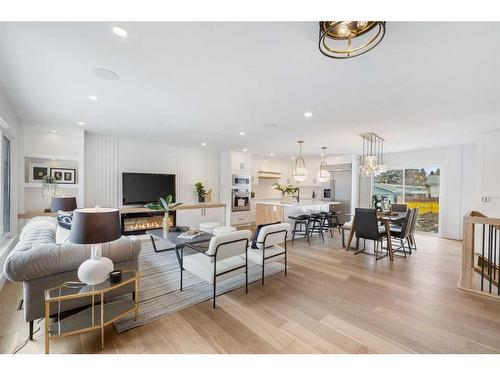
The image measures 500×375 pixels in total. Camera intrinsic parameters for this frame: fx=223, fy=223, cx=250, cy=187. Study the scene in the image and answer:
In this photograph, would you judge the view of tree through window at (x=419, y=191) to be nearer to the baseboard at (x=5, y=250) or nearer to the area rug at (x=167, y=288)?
the area rug at (x=167, y=288)

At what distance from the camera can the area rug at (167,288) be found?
7.57 ft

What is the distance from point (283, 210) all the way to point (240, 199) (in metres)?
1.96

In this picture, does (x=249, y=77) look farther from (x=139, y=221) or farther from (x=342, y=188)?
(x=342, y=188)

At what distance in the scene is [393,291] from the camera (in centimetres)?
290

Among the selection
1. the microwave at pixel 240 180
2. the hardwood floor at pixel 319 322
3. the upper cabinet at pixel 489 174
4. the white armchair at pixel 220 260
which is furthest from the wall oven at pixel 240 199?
the upper cabinet at pixel 489 174

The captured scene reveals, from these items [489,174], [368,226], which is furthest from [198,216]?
[489,174]

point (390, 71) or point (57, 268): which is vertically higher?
point (390, 71)

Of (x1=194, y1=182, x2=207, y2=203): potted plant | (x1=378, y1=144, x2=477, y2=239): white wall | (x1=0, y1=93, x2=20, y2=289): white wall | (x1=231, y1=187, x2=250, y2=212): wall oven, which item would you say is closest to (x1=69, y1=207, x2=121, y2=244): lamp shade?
(x1=0, y1=93, x2=20, y2=289): white wall

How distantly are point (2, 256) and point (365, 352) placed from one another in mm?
4458

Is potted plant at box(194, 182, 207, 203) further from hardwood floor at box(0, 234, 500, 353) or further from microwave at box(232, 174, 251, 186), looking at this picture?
hardwood floor at box(0, 234, 500, 353)

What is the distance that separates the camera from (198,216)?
667 cm
